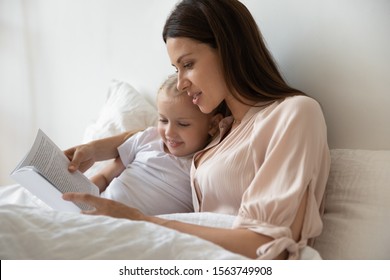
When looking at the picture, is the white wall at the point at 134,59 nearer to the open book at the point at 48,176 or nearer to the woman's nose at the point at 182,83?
the woman's nose at the point at 182,83

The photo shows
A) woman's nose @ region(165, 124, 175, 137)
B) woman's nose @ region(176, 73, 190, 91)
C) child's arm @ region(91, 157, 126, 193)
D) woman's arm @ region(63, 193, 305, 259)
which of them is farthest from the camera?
child's arm @ region(91, 157, 126, 193)

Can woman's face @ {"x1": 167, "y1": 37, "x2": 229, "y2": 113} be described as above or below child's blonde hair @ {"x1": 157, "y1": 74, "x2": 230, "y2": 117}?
above

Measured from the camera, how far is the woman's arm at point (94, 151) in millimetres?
1562

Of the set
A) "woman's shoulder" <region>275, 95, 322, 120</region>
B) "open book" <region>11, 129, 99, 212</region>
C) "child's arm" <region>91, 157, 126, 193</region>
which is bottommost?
"child's arm" <region>91, 157, 126, 193</region>

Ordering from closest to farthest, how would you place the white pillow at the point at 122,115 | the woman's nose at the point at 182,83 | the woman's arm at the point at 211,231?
the woman's arm at the point at 211,231 → the woman's nose at the point at 182,83 → the white pillow at the point at 122,115

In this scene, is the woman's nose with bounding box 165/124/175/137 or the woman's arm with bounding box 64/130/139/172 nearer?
the woman's nose with bounding box 165/124/175/137

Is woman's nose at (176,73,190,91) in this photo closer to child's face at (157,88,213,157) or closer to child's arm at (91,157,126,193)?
child's face at (157,88,213,157)

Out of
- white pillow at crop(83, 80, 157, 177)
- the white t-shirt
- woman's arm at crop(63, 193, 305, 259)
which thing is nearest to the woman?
woman's arm at crop(63, 193, 305, 259)

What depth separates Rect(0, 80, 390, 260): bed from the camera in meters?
0.87

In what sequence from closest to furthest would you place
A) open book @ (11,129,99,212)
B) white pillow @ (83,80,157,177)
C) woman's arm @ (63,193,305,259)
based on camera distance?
1. woman's arm @ (63,193,305,259)
2. open book @ (11,129,99,212)
3. white pillow @ (83,80,157,177)

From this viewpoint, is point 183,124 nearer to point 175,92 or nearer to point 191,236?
point 175,92

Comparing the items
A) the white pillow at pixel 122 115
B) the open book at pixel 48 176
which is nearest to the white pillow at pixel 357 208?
the open book at pixel 48 176

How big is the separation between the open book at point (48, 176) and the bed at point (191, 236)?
0.53 feet

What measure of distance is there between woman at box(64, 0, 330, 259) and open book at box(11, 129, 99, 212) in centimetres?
6
